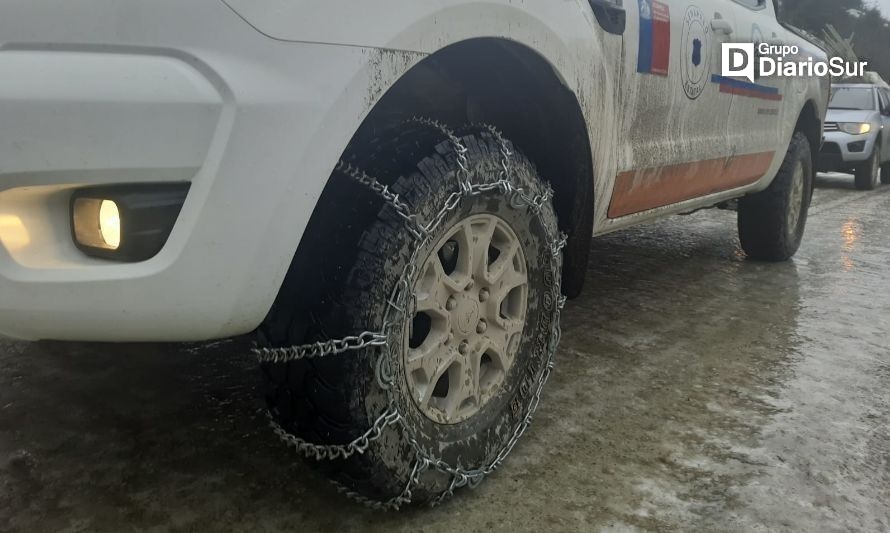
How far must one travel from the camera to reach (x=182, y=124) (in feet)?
3.85

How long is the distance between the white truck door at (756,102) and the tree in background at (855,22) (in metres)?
28.1

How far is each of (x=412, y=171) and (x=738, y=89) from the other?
90.0 inches

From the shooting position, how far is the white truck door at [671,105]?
245 centimetres

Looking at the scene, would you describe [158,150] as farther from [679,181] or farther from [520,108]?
[679,181]

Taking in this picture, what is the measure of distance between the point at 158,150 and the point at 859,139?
35.1 ft

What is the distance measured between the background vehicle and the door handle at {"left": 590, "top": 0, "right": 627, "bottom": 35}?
8.84 m

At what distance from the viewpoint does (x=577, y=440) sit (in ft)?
6.97

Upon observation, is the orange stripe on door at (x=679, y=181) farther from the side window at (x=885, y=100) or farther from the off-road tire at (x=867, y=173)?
the side window at (x=885, y=100)

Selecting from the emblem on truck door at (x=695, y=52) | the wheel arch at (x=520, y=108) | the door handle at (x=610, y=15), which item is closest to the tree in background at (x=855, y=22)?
the emblem on truck door at (x=695, y=52)

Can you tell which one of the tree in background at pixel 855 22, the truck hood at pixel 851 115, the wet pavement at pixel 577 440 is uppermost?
the tree in background at pixel 855 22

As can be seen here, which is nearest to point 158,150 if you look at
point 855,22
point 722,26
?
→ point 722,26

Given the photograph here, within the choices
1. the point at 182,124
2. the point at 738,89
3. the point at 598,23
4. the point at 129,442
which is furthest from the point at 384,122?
the point at 738,89

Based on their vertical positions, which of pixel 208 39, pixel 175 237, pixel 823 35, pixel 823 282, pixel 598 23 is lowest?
pixel 823 282

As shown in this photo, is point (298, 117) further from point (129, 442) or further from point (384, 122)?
A: point (129, 442)
